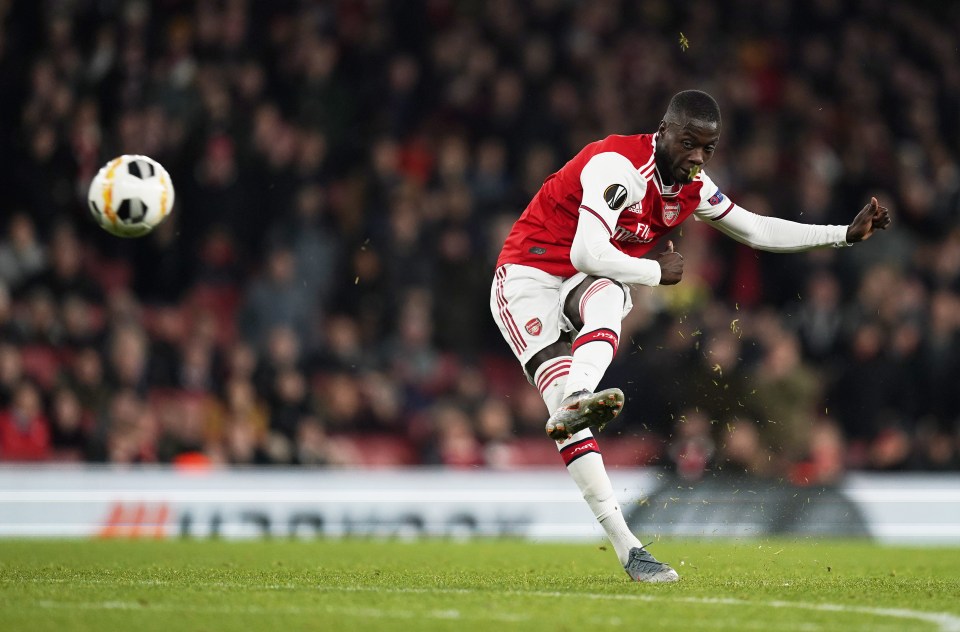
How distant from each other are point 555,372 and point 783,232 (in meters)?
1.49

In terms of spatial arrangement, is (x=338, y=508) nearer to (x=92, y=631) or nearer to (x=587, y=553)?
(x=587, y=553)

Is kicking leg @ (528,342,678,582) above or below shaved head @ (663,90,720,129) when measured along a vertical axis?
below

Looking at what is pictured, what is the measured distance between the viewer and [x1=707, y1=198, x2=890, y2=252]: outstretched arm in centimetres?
711

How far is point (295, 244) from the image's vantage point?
13227 mm

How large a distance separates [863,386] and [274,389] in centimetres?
536

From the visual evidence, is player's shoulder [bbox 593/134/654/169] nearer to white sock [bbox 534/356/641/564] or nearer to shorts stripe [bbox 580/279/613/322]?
shorts stripe [bbox 580/279/613/322]

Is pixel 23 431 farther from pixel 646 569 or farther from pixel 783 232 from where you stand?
pixel 783 232

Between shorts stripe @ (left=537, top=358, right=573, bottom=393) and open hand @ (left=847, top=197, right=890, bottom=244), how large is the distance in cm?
163

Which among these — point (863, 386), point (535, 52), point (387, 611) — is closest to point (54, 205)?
point (535, 52)

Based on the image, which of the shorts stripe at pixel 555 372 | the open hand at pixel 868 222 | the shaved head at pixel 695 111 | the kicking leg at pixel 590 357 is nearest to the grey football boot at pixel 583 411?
the kicking leg at pixel 590 357

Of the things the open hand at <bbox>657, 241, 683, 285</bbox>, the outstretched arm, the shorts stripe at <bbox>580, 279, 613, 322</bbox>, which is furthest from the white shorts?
Result: the outstretched arm

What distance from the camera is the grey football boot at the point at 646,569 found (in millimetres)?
6457

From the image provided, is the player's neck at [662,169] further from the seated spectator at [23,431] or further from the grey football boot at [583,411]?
the seated spectator at [23,431]

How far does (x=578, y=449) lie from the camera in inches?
260
